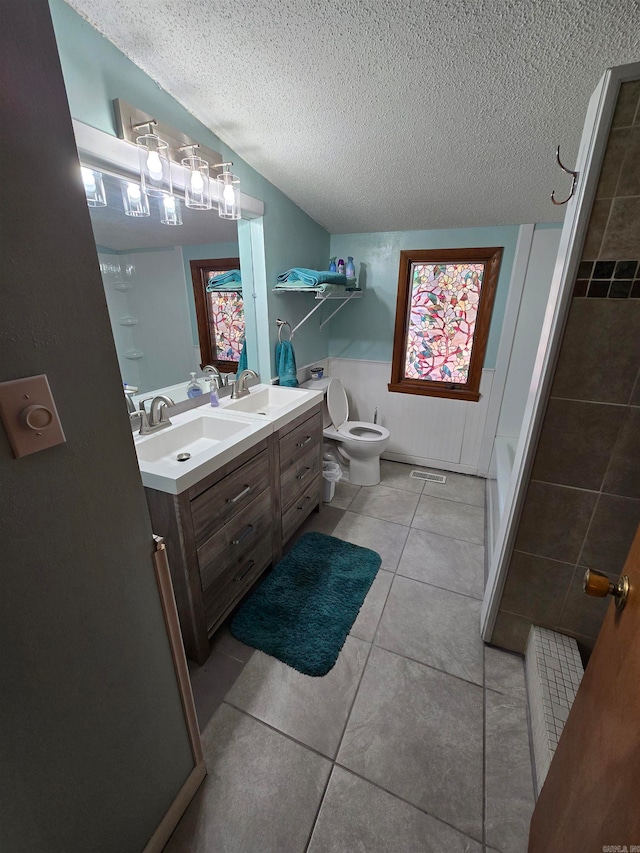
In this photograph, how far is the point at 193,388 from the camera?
77.0 inches

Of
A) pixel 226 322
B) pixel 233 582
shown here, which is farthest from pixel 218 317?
pixel 233 582

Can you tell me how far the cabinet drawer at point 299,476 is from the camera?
6.43ft

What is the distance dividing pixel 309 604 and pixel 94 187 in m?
1.99

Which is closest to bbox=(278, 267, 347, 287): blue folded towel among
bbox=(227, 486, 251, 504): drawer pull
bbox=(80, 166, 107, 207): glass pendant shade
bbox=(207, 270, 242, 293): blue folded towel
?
bbox=(207, 270, 242, 293): blue folded towel

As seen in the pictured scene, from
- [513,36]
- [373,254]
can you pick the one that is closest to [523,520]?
[513,36]

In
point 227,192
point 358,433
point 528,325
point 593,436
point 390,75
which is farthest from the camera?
point 358,433

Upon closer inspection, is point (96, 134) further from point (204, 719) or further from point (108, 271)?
point (204, 719)

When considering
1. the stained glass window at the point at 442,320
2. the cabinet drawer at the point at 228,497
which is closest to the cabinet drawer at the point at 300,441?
the cabinet drawer at the point at 228,497

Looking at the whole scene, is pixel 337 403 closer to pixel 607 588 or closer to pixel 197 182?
pixel 197 182

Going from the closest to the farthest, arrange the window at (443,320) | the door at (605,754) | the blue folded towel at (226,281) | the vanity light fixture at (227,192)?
the door at (605,754) → the vanity light fixture at (227,192) → the blue folded towel at (226,281) → the window at (443,320)

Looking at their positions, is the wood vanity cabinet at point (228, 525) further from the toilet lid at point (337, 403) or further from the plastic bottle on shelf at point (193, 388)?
the toilet lid at point (337, 403)

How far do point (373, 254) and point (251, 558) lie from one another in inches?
98.1

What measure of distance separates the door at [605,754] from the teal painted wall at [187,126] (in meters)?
2.00

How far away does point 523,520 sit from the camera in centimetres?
131
